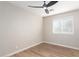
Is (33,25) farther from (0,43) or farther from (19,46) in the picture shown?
(0,43)

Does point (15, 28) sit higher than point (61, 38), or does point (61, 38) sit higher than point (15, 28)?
point (15, 28)

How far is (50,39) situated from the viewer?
1.71 meters

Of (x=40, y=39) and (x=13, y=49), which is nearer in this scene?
(x=40, y=39)

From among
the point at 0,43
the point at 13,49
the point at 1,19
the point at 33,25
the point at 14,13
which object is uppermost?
the point at 14,13

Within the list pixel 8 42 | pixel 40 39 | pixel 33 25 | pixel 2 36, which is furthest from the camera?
pixel 8 42

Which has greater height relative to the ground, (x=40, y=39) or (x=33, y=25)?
(x=33, y=25)

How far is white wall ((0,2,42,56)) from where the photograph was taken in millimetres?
1649

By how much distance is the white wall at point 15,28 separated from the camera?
5.41 feet

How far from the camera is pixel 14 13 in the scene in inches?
72.2

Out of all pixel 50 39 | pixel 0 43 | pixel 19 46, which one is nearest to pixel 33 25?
pixel 50 39

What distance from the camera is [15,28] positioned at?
168 cm

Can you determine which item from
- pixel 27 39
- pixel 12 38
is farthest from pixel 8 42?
pixel 27 39

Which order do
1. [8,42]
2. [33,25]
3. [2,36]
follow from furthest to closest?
[8,42]
[2,36]
[33,25]

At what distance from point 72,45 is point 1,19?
180cm
